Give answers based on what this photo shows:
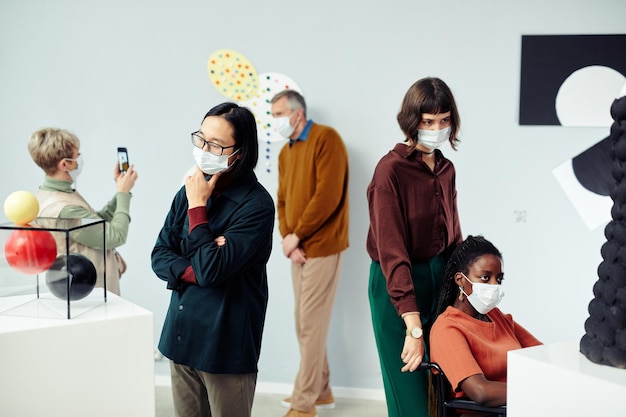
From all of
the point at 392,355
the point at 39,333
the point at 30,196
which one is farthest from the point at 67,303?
the point at 392,355

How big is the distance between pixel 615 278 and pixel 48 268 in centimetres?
147

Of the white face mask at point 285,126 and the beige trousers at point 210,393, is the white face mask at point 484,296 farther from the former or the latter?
the white face mask at point 285,126

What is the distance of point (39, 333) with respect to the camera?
1.94 metres

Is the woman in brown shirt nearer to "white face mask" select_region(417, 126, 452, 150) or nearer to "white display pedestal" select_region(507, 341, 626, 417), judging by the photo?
"white face mask" select_region(417, 126, 452, 150)

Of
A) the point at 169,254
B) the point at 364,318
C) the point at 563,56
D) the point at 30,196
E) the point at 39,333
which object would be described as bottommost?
the point at 364,318

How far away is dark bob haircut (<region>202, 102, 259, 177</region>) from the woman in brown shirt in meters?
0.45

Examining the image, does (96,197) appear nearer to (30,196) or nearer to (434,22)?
(434,22)

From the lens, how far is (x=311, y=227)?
3912mm

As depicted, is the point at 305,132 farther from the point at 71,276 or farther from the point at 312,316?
the point at 71,276

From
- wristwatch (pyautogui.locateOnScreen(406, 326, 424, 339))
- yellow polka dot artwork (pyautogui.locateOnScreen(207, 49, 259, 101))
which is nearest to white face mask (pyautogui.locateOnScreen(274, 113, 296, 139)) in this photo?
yellow polka dot artwork (pyautogui.locateOnScreen(207, 49, 259, 101))

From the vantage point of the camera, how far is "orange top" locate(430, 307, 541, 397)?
2.23m

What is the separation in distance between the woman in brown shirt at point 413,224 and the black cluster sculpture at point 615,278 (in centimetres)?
93

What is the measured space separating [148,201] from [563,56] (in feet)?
7.87

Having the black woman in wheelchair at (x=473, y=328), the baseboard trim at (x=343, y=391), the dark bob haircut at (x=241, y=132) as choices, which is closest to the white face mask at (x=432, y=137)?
the black woman in wheelchair at (x=473, y=328)
